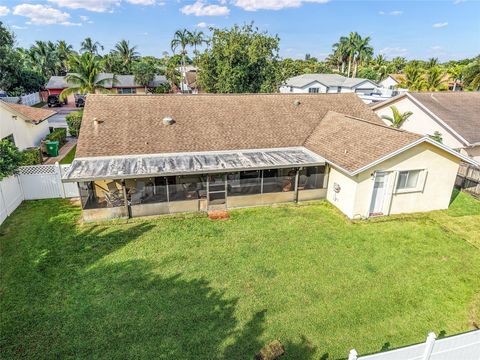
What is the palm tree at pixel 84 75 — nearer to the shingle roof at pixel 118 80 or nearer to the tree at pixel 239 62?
the tree at pixel 239 62

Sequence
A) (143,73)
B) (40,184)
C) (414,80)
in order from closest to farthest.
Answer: (40,184), (414,80), (143,73)

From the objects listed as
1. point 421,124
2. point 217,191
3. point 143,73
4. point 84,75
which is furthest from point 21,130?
point 143,73

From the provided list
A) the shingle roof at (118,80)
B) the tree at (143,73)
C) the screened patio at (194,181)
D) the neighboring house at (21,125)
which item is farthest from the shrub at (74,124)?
the tree at (143,73)

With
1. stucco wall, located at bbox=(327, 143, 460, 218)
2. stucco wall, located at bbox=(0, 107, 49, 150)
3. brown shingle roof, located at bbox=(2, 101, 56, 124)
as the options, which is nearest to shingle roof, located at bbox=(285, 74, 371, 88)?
brown shingle roof, located at bbox=(2, 101, 56, 124)

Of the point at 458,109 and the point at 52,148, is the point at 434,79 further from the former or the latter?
the point at 52,148

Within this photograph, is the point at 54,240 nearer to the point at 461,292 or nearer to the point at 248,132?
the point at 248,132

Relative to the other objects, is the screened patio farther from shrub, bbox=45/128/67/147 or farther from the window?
shrub, bbox=45/128/67/147

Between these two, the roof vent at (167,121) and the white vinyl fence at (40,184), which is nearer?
the white vinyl fence at (40,184)
